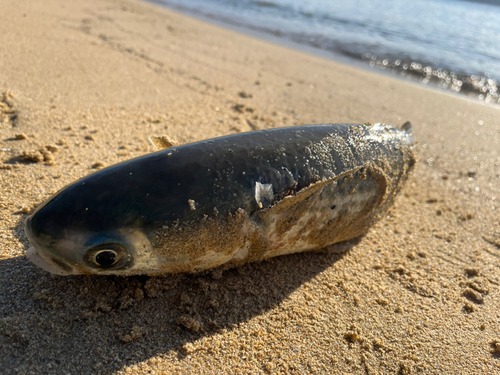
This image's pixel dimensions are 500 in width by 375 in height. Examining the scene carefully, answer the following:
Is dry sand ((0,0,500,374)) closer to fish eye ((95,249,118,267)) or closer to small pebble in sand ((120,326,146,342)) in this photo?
small pebble in sand ((120,326,146,342))

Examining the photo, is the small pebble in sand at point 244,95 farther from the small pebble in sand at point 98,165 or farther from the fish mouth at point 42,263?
the fish mouth at point 42,263

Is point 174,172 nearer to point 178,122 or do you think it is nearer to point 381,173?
point 381,173

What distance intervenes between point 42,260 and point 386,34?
11000mm

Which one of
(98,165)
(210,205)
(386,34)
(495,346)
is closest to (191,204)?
(210,205)

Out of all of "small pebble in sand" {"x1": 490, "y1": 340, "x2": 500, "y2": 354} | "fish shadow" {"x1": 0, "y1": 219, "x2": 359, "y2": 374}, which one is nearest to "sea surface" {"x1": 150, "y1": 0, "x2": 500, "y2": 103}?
"small pebble in sand" {"x1": 490, "y1": 340, "x2": 500, "y2": 354}

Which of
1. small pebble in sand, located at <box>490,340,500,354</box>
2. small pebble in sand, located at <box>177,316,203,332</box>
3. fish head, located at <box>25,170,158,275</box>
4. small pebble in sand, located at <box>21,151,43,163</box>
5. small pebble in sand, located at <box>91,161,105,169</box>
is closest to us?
fish head, located at <box>25,170,158,275</box>

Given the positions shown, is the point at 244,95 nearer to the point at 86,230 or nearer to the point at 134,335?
the point at 86,230

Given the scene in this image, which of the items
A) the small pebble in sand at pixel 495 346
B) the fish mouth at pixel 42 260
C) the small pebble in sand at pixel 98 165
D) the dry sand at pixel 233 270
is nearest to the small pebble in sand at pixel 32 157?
the dry sand at pixel 233 270

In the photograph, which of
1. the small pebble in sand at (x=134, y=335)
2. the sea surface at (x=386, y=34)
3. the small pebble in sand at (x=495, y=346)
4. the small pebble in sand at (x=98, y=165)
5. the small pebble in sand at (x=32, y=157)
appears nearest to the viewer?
the small pebble in sand at (x=134, y=335)

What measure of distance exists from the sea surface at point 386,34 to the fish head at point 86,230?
7188mm

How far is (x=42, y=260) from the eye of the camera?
1636 mm

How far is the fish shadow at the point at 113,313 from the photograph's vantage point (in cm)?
155

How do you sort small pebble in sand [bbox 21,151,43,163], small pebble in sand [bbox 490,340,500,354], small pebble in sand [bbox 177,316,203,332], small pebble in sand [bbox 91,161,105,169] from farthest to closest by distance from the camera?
small pebble in sand [bbox 91,161,105,169], small pebble in sand [bbox 21,151,43,163], small pebble in sand [bbox 490,340,500,354], small pebble in sand [bbox 177,316,203,332]

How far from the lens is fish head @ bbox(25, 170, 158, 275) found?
153 centimetres
